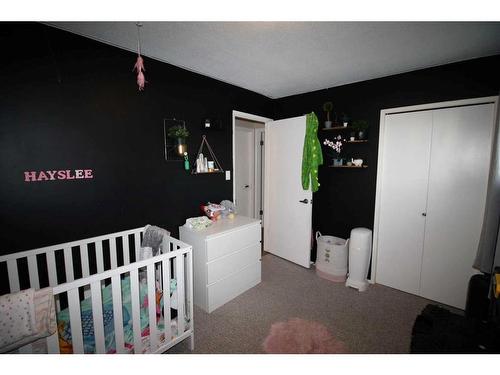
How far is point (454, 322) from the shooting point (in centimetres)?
132

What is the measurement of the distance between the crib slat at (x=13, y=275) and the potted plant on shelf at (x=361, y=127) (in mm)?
3210

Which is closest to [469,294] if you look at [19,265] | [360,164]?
[360,164]

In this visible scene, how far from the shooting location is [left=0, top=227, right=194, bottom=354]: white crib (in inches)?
45.6

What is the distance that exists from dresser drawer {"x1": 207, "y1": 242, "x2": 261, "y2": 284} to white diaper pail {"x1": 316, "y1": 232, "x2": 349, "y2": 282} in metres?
0.86

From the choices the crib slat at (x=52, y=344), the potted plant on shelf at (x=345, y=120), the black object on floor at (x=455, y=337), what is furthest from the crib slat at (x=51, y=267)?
the potted plant on shelf at (x=345, y=120)

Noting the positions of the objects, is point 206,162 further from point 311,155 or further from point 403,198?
point 403,198

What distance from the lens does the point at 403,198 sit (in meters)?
2.47

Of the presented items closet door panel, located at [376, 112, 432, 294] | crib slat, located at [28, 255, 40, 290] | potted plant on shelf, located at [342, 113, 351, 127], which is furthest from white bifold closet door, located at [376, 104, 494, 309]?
crib slat, located at [28, 255, 40, 290]

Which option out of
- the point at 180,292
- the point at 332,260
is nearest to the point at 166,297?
the point at 180,292

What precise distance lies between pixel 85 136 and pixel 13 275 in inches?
40.9

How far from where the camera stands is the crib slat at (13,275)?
1.39 m

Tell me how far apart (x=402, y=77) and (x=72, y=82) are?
309 centimetres

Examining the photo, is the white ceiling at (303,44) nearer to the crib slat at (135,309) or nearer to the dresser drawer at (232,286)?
the crib slat at (135,309)
